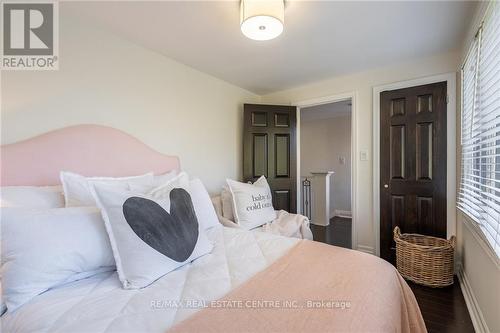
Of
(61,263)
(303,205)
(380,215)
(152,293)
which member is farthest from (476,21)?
(303,205)

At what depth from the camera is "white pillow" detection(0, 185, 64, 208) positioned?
4.03ft

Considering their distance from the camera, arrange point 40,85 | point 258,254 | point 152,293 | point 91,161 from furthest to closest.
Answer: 1. point 91,161
2. point 40,85
3. point 258,254
4. point 152,293

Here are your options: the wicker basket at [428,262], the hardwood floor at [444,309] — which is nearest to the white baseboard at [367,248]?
the wicker basket at [428,262]

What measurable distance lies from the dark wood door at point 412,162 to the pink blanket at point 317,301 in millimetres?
1660

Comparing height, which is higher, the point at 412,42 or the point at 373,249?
the point at 412,42

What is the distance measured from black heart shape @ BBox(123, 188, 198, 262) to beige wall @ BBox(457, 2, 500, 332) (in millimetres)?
1630

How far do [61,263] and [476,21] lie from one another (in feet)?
9.41

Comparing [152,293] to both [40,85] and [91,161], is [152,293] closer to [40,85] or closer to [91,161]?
[91,161]

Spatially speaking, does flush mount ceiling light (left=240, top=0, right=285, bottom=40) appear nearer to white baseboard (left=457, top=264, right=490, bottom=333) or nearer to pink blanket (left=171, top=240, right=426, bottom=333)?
pink blanket (left=171, top=240, right=426, bottom=333)

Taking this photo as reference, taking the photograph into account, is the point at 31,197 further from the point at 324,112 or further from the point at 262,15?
the point at 324,112

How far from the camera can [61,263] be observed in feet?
3.15

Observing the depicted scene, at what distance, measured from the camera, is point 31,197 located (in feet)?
4.28

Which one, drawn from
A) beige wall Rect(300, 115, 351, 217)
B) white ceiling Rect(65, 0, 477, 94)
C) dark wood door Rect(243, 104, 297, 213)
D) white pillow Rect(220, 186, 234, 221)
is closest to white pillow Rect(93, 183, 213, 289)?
white pillow Rect(220, 186, 234, 221)

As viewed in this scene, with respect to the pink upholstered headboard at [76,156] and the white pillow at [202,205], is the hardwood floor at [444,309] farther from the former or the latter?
the pink upholstered headboard at [76,156]
